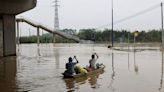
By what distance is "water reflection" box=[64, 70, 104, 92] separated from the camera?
15.7 m

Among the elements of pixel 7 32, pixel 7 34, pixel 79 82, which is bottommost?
pixel 79 82

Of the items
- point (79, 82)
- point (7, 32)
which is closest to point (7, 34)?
point (7, 32)

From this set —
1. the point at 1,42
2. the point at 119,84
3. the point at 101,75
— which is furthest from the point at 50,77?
the point at 1,42

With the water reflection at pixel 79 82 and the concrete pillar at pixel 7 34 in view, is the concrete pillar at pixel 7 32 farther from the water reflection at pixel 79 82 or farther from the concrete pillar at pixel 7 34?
the water reflection at pixel 79 82

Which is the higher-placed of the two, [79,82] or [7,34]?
[7,34]

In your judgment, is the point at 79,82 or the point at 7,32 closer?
the point at 79,82

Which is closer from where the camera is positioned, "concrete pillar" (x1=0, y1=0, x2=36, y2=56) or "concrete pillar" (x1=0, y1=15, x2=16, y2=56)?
"concrete pillar" (x1=0, y1=0, x2=36, y2=56)

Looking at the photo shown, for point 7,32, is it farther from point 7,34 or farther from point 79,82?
point 79,82

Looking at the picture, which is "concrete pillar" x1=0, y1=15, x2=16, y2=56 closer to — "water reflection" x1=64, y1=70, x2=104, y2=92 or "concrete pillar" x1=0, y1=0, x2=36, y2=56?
"concrete pillar" x1=0, y1=0, x2=36, y2=56

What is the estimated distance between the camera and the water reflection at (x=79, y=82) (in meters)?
15.7

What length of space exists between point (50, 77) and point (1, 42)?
22308 mm

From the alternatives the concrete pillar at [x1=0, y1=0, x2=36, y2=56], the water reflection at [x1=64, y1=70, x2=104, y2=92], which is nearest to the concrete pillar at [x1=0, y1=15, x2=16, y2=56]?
the concrete pillar at [x1=0, y1=0, x2=36, y2=56]

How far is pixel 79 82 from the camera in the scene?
57.2 feet

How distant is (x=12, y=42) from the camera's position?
40.9m
